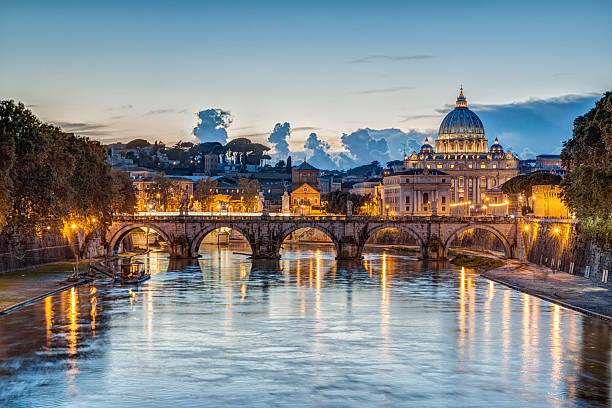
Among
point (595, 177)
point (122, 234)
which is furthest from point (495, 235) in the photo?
point (595, 177)

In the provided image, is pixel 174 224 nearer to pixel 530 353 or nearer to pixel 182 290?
pixel 182 290

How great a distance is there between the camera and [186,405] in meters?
38.9

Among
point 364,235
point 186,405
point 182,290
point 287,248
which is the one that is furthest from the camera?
point 287,248

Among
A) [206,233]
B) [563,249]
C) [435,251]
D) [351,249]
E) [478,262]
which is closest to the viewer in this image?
[563,249]

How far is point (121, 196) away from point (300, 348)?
58.0 meters

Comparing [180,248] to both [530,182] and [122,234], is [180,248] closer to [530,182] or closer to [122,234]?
[122,234]

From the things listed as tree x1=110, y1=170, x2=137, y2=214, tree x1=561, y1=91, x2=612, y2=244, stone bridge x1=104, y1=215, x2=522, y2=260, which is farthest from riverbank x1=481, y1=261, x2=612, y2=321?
tree x1=110, y1=170, x2=137, y2=214

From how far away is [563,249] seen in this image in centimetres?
9131

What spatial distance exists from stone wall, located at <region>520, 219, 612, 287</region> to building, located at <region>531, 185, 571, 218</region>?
3421 millimetres

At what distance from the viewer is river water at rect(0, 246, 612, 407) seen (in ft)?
134

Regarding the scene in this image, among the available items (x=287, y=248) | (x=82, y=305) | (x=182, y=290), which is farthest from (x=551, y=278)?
(x=287, y=248)

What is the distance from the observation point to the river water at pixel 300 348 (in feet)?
134

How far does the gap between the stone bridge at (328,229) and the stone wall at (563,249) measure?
22.8 feet

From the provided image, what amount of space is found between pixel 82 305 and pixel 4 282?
11.4 m
